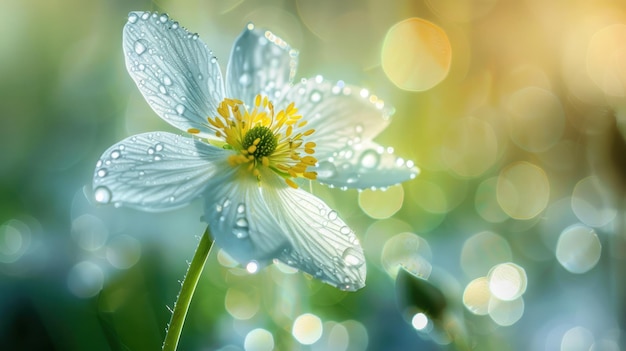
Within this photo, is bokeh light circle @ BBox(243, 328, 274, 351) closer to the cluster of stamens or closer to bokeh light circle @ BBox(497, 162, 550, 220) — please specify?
the cluster of stamens

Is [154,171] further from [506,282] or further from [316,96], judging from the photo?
[506,282]

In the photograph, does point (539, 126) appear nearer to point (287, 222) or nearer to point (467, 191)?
point (467, 191)

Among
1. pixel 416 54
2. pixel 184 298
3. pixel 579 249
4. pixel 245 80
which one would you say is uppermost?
pixel 416 54

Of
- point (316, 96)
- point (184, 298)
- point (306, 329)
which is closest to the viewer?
point (184, 298)

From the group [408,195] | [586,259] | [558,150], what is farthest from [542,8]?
[586,259]

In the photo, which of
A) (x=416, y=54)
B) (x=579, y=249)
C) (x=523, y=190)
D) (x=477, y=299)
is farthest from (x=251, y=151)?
(x=416, y=54)

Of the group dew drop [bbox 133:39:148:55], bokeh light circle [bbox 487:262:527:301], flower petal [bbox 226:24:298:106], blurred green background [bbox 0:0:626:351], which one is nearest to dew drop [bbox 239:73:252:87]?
flower petal [bbox 226:24:298:106]

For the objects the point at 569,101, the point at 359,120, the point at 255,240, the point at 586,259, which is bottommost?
the point at 255,240
